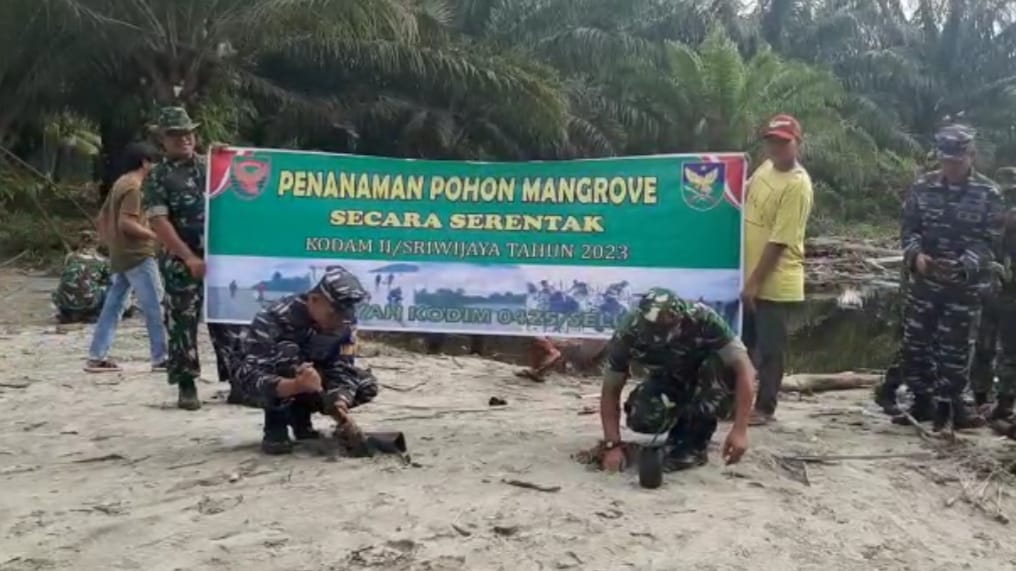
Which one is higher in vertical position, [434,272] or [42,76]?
[42,76]

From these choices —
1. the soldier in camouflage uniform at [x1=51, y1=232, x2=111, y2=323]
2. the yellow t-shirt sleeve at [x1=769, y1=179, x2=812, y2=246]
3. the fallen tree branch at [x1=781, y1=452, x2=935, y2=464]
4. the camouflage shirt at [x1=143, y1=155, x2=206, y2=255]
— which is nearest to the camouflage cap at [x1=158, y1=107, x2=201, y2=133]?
the camouflage shirt at [x1=143, y1=155, x2=206, y2=255]

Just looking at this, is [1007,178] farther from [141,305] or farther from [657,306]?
[141,305]

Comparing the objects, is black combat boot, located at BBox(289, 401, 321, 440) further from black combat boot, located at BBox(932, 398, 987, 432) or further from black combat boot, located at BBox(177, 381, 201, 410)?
black combat boot, located at BBox(932, 398, 987, 432)

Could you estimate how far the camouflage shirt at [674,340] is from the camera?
5078 mm

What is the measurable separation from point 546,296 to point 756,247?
3.58 feet

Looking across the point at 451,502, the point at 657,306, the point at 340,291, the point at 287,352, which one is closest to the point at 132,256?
the point at 287,352

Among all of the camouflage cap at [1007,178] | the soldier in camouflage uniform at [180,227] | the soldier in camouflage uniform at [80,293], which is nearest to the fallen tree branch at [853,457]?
the camouflage cap at [1007,178]

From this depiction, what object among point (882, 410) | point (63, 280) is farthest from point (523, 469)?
point (63, 280)

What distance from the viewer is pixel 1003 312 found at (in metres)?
6.88

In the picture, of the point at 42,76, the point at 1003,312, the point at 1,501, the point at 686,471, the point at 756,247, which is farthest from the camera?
the point at 42,76

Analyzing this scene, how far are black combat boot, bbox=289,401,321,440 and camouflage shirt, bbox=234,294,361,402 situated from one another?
279 millimetres

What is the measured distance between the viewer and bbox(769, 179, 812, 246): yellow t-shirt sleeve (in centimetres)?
599

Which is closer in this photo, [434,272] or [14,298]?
[434,272]

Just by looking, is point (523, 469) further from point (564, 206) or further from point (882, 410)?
point (882, 410)
